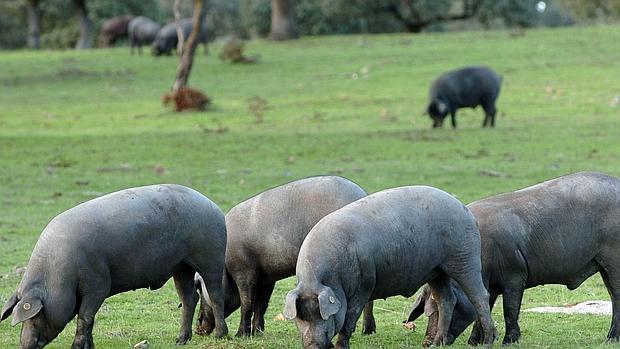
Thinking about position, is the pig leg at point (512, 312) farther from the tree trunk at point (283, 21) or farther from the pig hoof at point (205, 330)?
the tree trunk at point (283, 21)

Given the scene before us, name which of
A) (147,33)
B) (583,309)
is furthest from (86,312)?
(147,33)

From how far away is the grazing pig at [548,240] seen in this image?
10516 millimetres

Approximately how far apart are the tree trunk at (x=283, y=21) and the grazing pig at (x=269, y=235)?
4080 cm

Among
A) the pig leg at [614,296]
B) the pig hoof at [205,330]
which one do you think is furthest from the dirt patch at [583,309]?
the pig hoof at [205,330]

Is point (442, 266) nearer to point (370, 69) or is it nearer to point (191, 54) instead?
point (191, 54)

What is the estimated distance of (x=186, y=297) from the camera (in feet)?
35.6

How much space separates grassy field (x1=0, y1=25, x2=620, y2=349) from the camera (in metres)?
13.2

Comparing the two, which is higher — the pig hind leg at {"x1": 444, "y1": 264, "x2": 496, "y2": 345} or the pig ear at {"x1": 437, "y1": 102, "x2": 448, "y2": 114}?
the pig hind leg at {"x1": 444, "y1": 264, "x2": 496, "y2": 345}

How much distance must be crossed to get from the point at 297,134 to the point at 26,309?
19146 mm

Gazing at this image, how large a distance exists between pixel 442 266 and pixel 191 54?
25.4 metres

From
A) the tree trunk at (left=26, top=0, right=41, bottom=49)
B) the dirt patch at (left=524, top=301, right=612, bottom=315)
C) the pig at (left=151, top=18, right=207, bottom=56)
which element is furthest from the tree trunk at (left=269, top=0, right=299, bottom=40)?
the dirt patch at (left=524, top=301, right=612, bottom=315)

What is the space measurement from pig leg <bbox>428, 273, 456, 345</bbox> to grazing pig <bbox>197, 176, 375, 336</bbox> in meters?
0.99

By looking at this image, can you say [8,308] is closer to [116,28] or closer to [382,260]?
[382,260]

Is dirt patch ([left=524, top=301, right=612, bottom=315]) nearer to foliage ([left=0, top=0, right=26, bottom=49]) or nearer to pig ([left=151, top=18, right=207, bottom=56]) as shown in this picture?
pig ([left=151, top=18, right=207, bottom=56])
